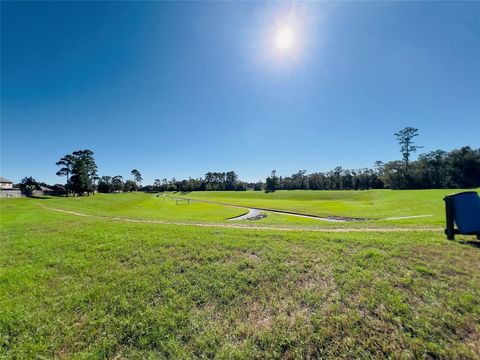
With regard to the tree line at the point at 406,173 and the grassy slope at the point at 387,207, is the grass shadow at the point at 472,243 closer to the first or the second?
the grassy slope at the point at 387,207

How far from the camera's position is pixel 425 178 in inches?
3039

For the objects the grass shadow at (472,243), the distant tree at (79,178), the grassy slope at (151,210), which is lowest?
the grassy slope at (151,210)

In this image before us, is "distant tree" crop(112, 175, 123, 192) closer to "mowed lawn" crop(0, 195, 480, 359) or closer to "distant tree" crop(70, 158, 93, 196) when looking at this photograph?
"distant tree" crop(70, 158, 93, 196)

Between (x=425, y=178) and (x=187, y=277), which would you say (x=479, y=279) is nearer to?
(x=187, y=277)

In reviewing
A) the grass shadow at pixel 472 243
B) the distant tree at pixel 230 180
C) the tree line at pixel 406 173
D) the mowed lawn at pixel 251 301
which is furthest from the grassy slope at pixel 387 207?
the distant tree at pixel 230 180

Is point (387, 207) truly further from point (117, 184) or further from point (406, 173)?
point (117, 184)

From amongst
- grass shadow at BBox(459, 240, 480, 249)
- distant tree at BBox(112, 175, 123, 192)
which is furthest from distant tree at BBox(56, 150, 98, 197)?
grass shadow at BBox(459, 240, 480, 249)

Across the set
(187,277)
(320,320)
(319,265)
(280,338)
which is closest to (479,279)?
(319,265)

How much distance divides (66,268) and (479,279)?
11.6 m

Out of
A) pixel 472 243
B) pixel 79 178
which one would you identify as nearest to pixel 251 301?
pixel 472 243

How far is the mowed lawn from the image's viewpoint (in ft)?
12.5

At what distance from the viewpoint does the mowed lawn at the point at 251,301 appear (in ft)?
Result: 12.5

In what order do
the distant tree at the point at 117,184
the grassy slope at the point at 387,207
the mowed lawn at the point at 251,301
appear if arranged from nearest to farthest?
the mowed lawn at the point at 251,301 → the grassy slope at the point at 387,207 → the distant tree at the point at 117,184

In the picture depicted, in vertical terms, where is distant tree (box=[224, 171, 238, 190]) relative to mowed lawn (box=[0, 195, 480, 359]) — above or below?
above
